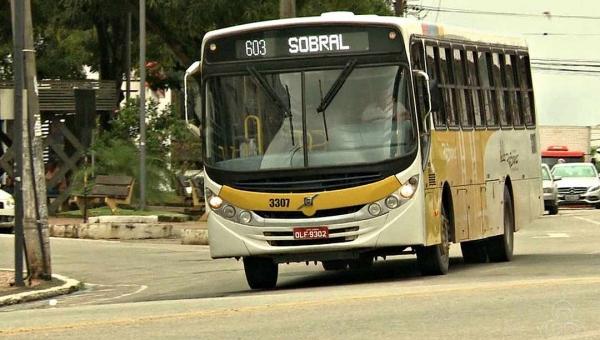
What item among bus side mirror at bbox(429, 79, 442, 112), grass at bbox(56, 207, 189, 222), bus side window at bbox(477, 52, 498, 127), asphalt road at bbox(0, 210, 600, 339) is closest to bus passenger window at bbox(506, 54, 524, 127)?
bus side window at bbox(477, 52, 498, 127)

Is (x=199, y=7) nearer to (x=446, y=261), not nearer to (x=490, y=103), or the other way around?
(x=490, y=103)

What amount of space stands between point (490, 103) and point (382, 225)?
17.2 feet

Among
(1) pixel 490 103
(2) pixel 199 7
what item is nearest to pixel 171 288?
(1) pixel 490 103

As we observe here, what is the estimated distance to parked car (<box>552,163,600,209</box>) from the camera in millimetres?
52250

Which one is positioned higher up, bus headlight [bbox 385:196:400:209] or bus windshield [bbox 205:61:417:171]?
bus windshield [bbox 205:61:417:171]

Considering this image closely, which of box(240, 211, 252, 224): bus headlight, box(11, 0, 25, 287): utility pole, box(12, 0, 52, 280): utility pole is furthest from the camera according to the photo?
box(12, 0, 52, 280): utility pole

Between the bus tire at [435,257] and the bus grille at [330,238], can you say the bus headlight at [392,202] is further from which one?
the bus tire at [435,257]

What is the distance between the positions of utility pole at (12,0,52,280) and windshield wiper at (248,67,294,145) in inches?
152

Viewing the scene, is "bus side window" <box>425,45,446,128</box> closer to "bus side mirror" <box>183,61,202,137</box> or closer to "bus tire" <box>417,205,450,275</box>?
"bus tire" <box>417,205,450,275</box>

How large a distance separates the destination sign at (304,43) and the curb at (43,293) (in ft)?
11.5

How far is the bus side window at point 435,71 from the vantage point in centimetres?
1925

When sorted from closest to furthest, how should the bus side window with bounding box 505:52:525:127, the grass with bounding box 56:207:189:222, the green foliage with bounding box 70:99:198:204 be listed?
the bus side window with bounding box 505:52:525:127 < the grass with bounding box 56:207:189:222 < the green foliage with bounding box 70:99:198:204

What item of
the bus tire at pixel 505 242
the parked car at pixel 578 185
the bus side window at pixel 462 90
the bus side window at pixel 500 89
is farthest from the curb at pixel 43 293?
the parked car at pixel 578 185

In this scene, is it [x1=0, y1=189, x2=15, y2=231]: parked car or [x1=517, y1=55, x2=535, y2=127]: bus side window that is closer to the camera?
[x1=517, y1=55, x2=535, y2=127]: bus side window
